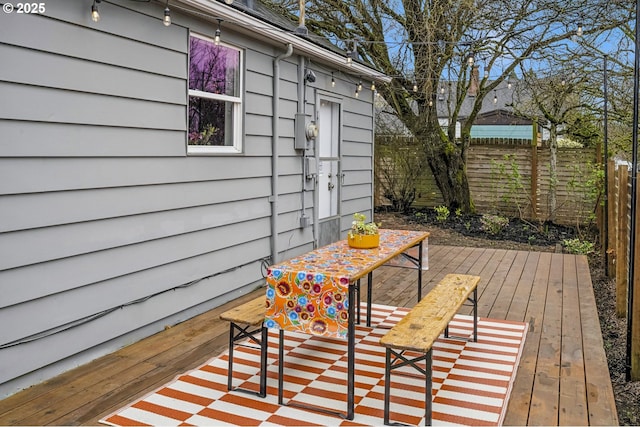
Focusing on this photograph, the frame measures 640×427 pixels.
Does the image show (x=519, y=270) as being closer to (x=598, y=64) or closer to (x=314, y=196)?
(x=314, y=196)

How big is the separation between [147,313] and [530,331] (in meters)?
2.91

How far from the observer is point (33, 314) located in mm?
3180

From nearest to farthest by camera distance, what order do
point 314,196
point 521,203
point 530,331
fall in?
point 530,331, point 314,196, point 521,203

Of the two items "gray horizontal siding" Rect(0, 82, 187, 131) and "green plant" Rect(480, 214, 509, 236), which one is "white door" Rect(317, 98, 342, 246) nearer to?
"gray horizontal siding" Rect(0, 82, 187, 131)

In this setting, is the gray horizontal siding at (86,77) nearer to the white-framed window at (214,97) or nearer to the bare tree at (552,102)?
the white-framed window at (214,97)

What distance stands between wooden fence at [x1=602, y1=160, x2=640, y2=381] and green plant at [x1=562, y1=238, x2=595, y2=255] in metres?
1.15

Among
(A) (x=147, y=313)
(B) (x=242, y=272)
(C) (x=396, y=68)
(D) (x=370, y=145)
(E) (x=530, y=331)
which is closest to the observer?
(A) (x=147, y=313)

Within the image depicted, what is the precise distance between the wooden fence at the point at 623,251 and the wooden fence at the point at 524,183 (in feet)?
9.50

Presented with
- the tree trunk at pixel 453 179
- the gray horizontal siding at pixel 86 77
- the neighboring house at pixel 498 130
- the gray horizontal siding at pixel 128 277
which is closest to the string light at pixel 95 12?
the gray horizontal siding at pixel 86 77

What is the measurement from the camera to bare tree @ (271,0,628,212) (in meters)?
8.80

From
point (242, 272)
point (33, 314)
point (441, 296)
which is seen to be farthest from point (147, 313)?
point (441, 296)

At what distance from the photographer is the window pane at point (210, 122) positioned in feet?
15.3

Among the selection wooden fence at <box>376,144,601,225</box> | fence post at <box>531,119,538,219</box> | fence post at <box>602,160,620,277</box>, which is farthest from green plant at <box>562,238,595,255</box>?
fence post at <box>531,119,538,219</box>

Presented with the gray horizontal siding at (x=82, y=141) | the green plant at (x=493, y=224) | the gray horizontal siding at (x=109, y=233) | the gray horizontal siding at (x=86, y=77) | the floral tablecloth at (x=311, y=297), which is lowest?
the green plant at (x=493, y=224)
